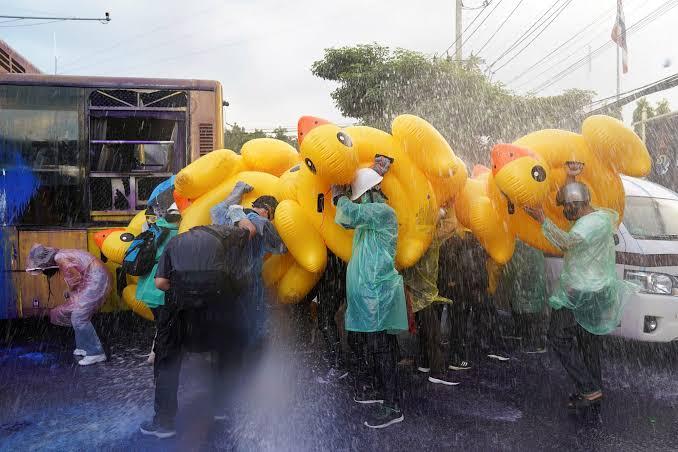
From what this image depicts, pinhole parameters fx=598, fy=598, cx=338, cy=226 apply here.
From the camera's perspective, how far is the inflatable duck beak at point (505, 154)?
4430 mm

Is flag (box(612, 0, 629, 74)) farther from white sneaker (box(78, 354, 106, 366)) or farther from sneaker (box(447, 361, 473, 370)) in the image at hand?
white sneaker (box(78, 354, 106, 366))

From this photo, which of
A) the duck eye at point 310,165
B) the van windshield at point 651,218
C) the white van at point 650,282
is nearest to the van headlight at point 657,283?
the white van at point 650,282

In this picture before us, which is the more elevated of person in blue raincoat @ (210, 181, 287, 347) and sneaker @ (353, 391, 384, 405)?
person in blue raincoat @ (210, 181, 287, 347)

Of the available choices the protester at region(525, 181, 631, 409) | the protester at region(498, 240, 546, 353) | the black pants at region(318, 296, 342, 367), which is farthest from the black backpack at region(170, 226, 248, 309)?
the protester at region(498, 240, 546, 353)

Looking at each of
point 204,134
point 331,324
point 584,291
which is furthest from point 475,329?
point 204,134

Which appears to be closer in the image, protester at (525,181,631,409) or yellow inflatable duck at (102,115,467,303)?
protester at (525,181,631,409)

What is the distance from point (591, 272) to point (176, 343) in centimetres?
280

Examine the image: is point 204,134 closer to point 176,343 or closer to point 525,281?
point 176,343

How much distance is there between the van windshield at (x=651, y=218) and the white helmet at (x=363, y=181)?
2690 millimetres

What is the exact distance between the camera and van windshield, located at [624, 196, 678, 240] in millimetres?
5547

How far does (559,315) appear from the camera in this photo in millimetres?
4289

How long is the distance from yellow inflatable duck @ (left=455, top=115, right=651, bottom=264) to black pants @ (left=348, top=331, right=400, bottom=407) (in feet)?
4.06

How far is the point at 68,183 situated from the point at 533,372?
517 cm

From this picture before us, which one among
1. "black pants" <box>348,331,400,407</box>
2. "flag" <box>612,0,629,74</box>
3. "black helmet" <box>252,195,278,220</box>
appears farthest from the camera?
"flag" <box>612,0,629,74</box>
